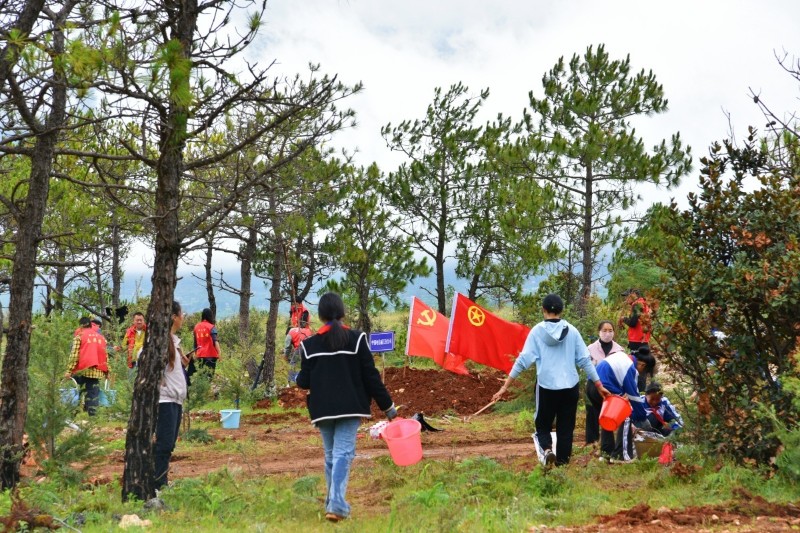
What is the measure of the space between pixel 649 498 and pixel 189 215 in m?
16.3

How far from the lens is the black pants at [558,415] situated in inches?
307

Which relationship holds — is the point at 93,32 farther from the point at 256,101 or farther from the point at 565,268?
the point at 565,268

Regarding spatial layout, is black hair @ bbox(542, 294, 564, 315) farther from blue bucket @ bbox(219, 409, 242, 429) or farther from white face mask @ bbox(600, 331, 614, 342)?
blue bucket @ bbox(219, 409, 242, 429)

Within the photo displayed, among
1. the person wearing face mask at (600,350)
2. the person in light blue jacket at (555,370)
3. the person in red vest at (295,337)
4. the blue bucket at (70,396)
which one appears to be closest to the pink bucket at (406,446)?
the person in light blue jacket at (555,370)

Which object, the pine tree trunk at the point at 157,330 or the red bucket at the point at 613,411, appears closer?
the pine tree trunk at the point at 157,330

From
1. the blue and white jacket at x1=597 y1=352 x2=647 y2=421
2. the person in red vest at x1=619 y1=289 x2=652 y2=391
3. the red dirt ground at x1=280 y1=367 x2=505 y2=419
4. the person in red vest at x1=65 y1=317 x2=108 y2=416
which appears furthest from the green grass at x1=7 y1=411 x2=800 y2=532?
the red dirt ground at x1=280 y1=367 x2=505 y2=419

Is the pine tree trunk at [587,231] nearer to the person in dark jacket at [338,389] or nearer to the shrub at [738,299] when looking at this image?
the shrub at [738,299]

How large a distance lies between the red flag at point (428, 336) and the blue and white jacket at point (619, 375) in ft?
23.9

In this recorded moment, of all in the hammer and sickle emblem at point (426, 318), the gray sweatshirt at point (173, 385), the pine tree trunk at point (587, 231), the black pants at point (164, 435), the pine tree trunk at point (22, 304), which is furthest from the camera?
the pine tree trunk at point (587, 231)

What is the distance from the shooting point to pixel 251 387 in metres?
18.6

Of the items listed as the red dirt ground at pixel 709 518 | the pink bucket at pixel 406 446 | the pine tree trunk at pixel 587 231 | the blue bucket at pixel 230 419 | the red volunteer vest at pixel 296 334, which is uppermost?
the pine tree trunk at pixel 587 231

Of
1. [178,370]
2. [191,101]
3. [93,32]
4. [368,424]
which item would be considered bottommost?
[368,424]

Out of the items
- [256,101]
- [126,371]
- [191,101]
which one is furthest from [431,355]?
[191,101]

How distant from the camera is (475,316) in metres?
15.2
